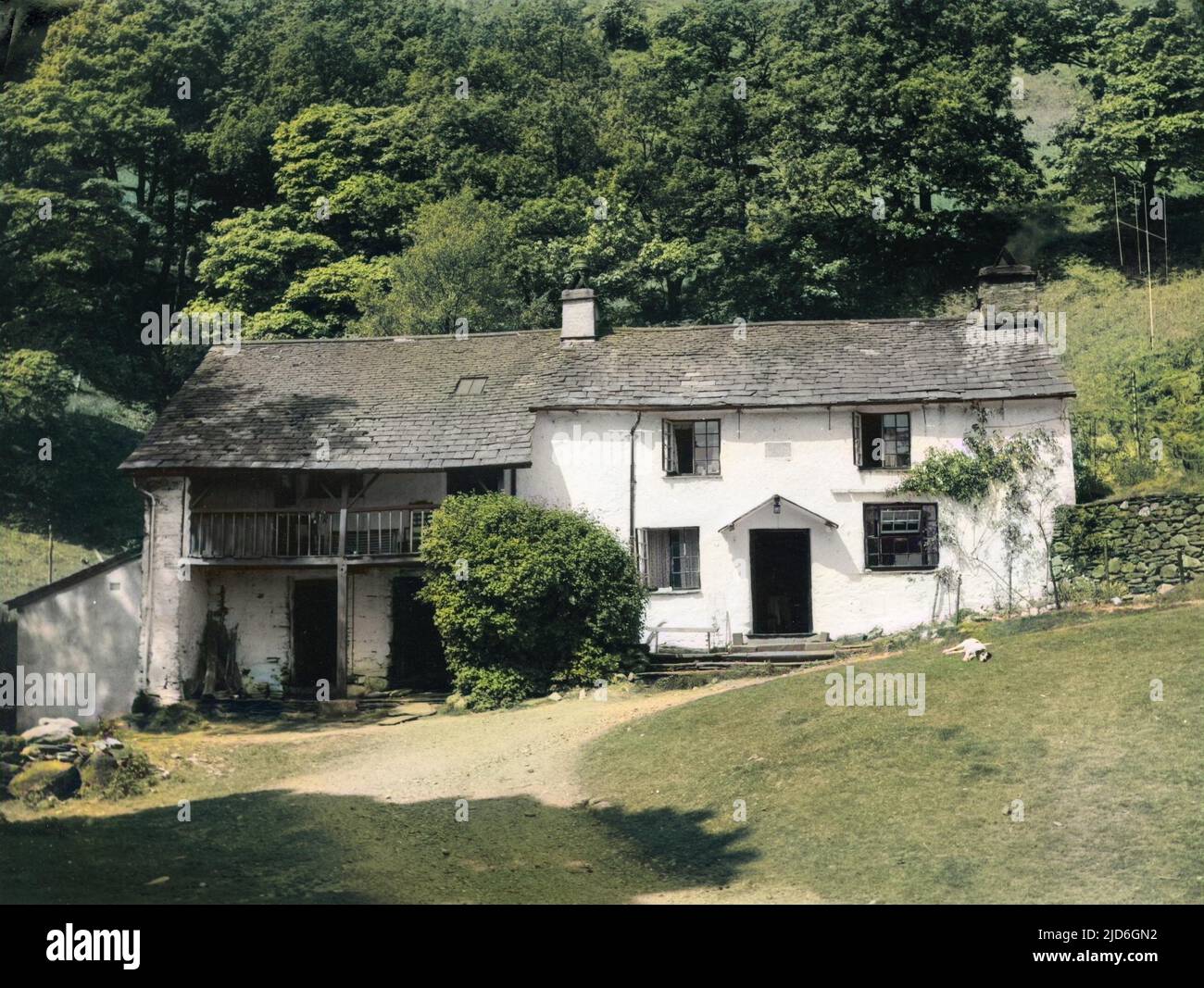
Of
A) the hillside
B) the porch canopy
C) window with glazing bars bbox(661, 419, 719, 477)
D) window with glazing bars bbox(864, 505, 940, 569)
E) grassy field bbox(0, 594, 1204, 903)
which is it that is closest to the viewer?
grassy field bbox(0, 594, 1204, 903)

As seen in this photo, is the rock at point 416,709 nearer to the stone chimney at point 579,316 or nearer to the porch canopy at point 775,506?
the porch canopy at point 775,506

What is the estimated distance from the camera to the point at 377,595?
24.3 m

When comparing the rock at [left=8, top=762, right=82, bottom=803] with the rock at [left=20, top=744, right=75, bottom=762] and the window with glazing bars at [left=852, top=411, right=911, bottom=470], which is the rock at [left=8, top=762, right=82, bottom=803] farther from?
the window with glazing bars at [left=852, top=411, right=911, bottom=470]

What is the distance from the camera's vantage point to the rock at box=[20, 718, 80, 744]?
18562 mm

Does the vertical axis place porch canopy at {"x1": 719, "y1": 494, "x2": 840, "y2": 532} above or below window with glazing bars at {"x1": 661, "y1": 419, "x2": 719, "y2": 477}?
below

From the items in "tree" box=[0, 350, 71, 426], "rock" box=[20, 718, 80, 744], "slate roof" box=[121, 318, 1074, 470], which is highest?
"tree" box=[0, 350, 71, 426]

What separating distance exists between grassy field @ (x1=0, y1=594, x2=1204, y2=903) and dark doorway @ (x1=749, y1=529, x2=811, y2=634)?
182 inches

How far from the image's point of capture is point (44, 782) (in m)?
17.0

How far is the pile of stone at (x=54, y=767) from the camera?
16891 mm

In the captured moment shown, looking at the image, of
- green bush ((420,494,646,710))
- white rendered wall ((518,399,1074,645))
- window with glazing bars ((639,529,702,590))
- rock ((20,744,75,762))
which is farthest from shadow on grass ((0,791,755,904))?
white rendered wall ((518,399,1074,645))

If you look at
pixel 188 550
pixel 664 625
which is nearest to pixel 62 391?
pixel 188 550

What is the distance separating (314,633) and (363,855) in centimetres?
994

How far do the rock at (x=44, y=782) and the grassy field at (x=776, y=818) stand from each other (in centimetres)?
34

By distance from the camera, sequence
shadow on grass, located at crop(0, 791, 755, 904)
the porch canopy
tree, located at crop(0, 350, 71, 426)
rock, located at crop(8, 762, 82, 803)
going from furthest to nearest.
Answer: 1. tree, located at crop(0, 350, 71, 426)
2. the porch canopy
3. rock, located at crop(8, 762, 82, 803)
4. shadow on grass, located at crop(0, 791, 755, 904)
